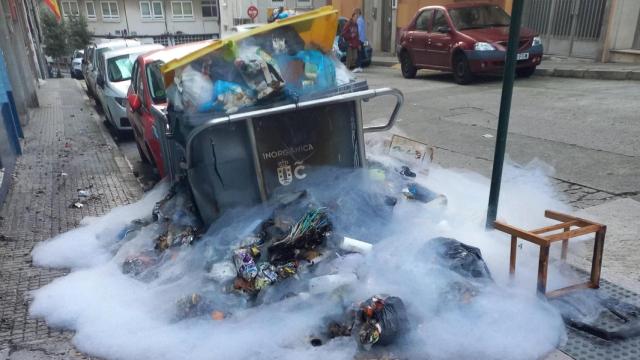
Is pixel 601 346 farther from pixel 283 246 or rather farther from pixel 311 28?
pixel 311 28

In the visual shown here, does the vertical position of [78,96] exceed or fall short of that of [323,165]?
it falls short

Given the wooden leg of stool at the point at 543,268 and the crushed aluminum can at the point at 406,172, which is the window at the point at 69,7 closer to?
the crushed aluminum can at the point at 406,172

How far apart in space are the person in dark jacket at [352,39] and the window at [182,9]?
1214 inches

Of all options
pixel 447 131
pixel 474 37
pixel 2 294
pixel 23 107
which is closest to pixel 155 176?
pixel 2 294

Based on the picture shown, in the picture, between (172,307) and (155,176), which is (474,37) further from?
(172,307)

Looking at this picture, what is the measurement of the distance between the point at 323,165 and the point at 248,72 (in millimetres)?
989

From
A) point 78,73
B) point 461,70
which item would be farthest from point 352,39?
point 78,73

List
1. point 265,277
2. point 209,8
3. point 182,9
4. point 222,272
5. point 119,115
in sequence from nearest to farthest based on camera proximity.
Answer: point 265,277, point 222,272, point 119,115, point 182,9, point 209,8

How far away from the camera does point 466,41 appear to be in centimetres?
1065

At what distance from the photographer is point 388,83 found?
1309cm

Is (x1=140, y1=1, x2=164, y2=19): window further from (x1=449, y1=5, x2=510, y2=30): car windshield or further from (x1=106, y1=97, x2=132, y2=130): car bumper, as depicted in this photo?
(x1=106, y1=97, x2=132, y2=130): car bumper

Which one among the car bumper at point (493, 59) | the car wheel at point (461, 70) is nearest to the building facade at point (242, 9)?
the car wheel at point (461, 70)

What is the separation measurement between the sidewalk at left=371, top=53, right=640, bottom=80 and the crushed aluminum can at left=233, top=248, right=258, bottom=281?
10.0 metres

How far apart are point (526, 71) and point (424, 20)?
2803 mm
